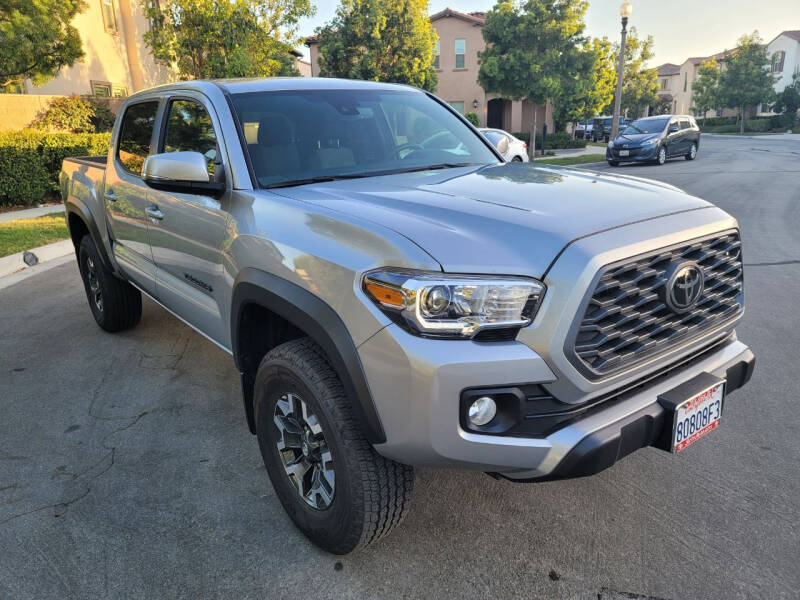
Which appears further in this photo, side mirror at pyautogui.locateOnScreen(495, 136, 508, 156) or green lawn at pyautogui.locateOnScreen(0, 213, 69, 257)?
green lawn at pyautogui.locateOnScreen(0, 213, 69, 257)

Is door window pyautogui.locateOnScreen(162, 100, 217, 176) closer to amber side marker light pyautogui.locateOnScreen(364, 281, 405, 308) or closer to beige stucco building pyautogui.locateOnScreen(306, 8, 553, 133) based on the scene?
amber side marker light pyautogui.locateOnScreen(364, 281, 405, 308)

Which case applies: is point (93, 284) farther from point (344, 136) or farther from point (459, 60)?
point (459, 60)

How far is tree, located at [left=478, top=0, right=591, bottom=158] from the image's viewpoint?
26688mm

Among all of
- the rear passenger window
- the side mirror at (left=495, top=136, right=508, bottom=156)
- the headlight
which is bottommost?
the headlight

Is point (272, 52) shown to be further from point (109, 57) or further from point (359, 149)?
point (359, 149)

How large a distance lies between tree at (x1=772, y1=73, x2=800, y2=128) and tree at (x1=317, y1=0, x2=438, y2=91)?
120 ft

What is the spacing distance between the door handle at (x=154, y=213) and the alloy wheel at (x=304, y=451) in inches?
60.1

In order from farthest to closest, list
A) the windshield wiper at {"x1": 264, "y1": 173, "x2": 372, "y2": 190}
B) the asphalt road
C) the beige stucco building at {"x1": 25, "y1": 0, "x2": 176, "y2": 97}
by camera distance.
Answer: the beige stucco building at {"x1": 25, "y1": 0, "x2": 176, "y2": 97} < the windshield wiper at {"x1": 264, "y1": 173, "x2": 372, "y2": 190} < the asphalt road

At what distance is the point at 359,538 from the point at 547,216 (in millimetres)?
1311

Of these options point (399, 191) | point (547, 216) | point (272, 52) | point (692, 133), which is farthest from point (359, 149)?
point (692, 133)

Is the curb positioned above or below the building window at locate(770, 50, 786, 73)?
below

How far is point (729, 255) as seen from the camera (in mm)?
2504

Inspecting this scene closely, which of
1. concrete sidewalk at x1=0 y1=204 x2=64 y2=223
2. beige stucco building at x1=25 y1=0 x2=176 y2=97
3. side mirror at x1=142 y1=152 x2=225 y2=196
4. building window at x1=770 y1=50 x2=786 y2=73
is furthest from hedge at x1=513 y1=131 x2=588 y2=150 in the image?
building window at x1=770 y1=50 x2=786 y2=73

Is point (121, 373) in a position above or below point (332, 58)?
below
